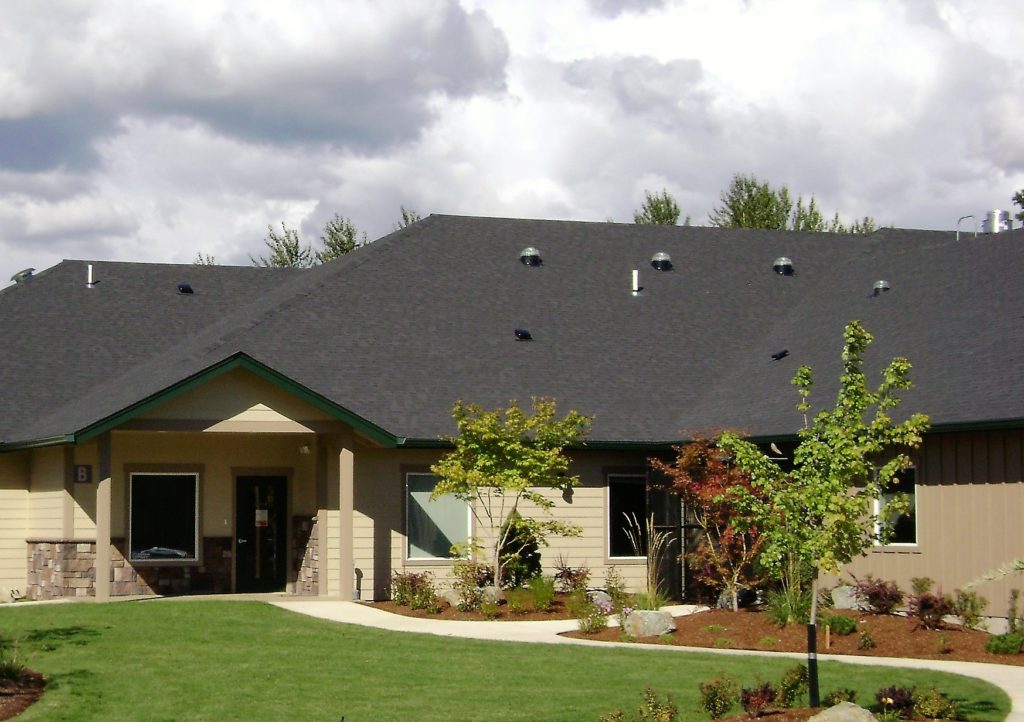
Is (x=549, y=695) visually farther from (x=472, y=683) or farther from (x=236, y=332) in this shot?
(x=236, y=332)

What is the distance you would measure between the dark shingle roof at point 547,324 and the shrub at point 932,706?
8808mm

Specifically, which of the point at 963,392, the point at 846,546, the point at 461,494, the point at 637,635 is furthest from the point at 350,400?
the point at 846,546

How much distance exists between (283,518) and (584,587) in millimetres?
5953

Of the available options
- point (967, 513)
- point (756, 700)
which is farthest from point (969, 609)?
point (756, 700)

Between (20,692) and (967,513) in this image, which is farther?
(967,513)

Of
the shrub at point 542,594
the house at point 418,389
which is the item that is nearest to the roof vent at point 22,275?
the house at point 418,389

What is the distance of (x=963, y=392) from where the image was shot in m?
21.2

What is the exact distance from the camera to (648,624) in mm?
19609

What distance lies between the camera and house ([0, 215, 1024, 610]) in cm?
2303

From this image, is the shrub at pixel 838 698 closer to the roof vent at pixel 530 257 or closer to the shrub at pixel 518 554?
the shrub at pixel 518 554

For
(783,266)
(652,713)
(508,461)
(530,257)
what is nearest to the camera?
(652,713)

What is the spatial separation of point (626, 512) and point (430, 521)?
3470 mm

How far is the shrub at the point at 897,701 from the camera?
42.8 feet

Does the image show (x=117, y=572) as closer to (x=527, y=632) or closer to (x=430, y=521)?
→ (x=430, y=521)
